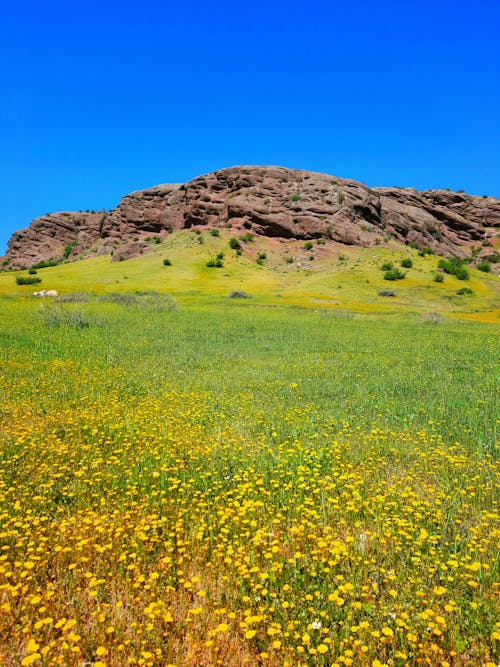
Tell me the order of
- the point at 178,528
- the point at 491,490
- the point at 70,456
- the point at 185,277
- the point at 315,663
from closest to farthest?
the point at 315,663 < the point at 178,528 < the point at 491,490 < the point at 70,456 < the point at 185,277

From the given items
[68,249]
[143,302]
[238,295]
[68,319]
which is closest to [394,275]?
[238,295]

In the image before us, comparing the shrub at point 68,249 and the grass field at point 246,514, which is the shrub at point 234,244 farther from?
the grass field at point 246,514

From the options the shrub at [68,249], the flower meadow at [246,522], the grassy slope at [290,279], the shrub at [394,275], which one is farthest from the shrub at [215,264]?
the shrub at [68,249]

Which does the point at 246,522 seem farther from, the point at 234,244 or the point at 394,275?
the point at 234,244

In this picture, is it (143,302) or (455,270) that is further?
(455,270)

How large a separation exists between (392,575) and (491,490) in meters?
3.47

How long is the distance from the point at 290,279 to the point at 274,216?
2935 centimetres

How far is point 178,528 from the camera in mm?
5250

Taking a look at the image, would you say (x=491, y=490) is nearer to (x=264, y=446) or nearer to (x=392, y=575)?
(x=392, y=575)

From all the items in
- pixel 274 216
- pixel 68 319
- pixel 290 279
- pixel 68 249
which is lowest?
pixel 68 319

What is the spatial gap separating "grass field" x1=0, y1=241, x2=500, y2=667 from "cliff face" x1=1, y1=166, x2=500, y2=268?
86489mm

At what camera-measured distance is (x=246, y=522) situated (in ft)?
18.0

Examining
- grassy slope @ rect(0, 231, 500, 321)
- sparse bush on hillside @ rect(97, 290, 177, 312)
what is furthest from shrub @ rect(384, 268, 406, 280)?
sparse bush on hillside @ rect(97, 290, 177, 312)

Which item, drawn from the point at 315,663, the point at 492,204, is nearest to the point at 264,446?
the point at 315,663
